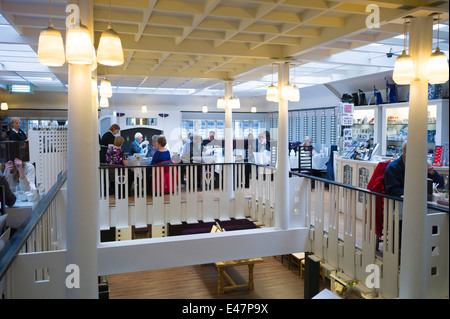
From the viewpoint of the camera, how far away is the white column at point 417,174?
364cm

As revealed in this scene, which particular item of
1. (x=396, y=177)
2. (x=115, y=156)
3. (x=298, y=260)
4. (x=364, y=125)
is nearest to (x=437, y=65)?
(x=396, y=177)

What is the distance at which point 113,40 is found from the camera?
283 centimetres

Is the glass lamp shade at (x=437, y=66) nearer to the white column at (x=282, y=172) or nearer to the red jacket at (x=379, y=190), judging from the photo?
the red jacket at (x=379, y=190)

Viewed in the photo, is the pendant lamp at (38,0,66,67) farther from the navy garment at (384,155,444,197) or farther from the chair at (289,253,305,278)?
the chair at (289,253,305,278)

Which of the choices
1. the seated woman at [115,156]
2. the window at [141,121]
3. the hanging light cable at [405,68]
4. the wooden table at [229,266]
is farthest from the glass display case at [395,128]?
the window at [141,121]

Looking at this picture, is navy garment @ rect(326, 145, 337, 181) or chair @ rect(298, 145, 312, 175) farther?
chair @ rect(298, 145, 312, 175)

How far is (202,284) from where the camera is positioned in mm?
9117

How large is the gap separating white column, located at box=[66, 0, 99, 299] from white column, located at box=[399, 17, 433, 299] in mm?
2921

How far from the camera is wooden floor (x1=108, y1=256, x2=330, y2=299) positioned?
331 inches

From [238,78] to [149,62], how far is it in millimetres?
2164

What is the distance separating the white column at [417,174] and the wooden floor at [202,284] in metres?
4.61

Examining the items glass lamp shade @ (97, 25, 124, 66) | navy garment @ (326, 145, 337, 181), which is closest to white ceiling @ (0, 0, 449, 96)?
glass lamp shade @ (97, 25, 124, 66)
